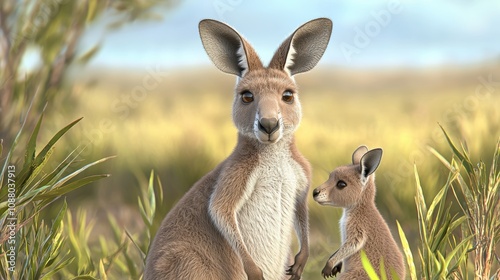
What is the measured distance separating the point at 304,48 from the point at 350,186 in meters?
0.49

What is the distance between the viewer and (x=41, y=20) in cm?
451

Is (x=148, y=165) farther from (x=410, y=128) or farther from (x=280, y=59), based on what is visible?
(x=280, y=59)

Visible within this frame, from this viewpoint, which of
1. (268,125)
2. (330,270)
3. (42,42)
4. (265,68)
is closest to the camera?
(268,125)

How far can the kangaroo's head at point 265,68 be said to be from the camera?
2.24m

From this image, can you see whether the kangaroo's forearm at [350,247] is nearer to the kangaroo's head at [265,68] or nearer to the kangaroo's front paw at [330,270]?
the kangaroo's front paw at [330,270]

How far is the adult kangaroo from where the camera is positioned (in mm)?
2279

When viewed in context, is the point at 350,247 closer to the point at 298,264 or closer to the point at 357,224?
the point at 357,224

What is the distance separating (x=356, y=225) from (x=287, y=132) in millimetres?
399

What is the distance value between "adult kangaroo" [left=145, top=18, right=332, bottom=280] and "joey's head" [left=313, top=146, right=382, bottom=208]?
159 mm

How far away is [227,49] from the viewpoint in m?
2.33

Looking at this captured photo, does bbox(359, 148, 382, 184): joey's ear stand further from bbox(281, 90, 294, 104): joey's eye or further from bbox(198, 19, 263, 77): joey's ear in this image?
bbox(198, 19, 263, 77): joey's ear

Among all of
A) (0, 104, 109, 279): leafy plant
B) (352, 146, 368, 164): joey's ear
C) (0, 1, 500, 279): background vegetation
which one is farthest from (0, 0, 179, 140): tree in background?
(352, 146, 368, 164): joey's ear

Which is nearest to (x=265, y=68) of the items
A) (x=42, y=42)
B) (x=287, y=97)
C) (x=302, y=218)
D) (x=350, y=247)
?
(x=287, y=97)

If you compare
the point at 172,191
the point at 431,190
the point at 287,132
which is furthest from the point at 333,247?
the point at 287,132
